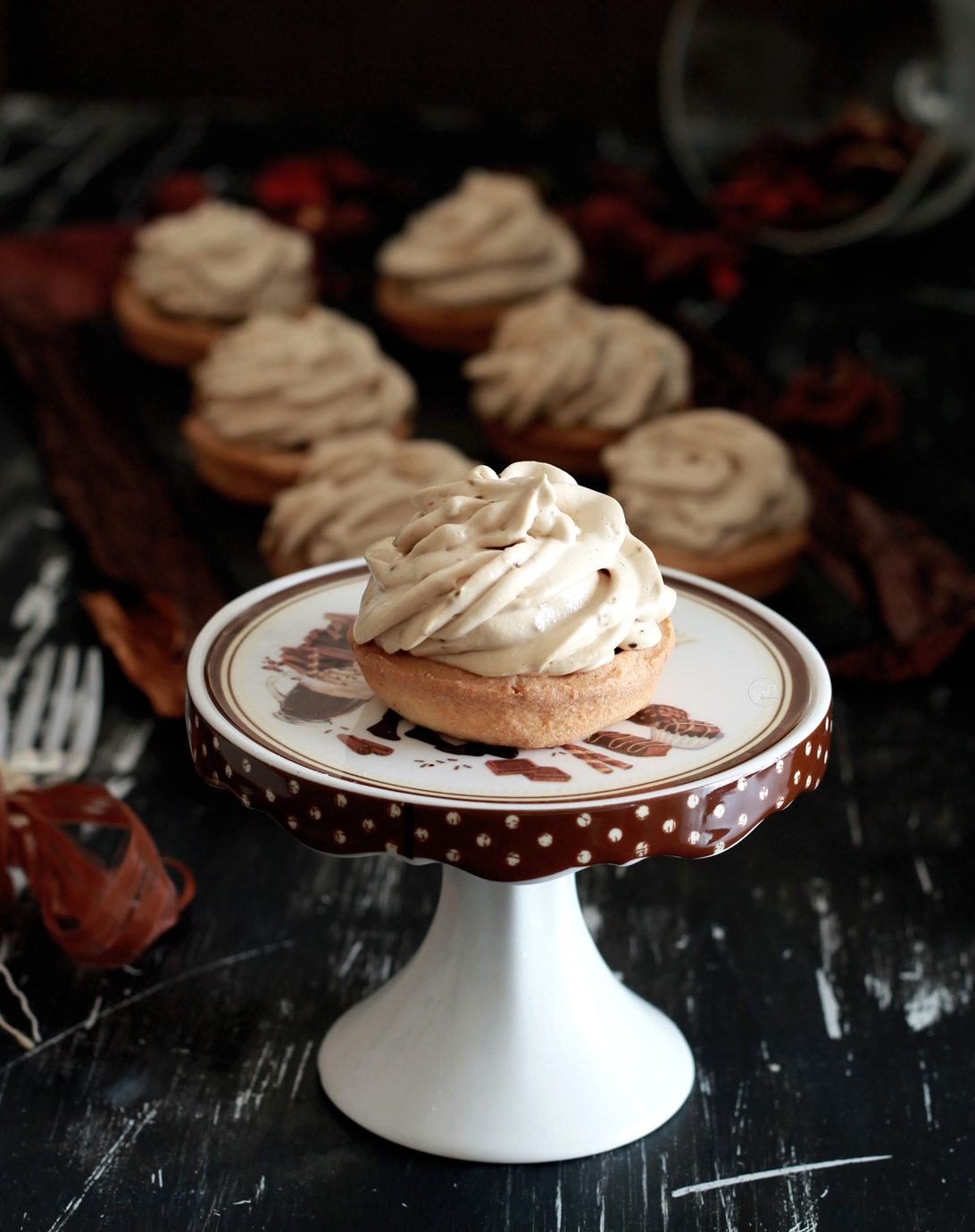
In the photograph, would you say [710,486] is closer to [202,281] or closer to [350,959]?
[350,959]

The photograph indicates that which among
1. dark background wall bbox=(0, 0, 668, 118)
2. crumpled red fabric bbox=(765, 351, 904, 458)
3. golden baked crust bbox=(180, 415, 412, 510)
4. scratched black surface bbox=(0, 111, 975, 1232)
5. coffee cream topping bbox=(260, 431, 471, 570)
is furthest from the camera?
dark background wall bbox=(0, 0, 668, 118)

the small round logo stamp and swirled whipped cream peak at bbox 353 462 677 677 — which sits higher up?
swirled whipped cream peak at bbox 353 462 677 677

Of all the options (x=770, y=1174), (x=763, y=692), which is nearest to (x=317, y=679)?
(x=763, y=692)

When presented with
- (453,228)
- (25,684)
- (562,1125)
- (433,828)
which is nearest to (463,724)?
(433,828)

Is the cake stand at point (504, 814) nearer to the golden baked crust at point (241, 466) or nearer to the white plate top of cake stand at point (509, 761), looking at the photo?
the white plate top of cake stand at point (509, 761)

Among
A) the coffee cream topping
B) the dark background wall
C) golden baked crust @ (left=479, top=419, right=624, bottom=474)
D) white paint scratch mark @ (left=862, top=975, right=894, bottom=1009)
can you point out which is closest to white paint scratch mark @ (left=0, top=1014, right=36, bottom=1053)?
the coffee cream topping

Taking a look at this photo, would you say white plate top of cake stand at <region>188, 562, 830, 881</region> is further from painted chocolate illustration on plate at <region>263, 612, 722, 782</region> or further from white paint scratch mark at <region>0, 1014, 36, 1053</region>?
white paint scratch mark at <region>0, 1014, 36, 1053</region>
